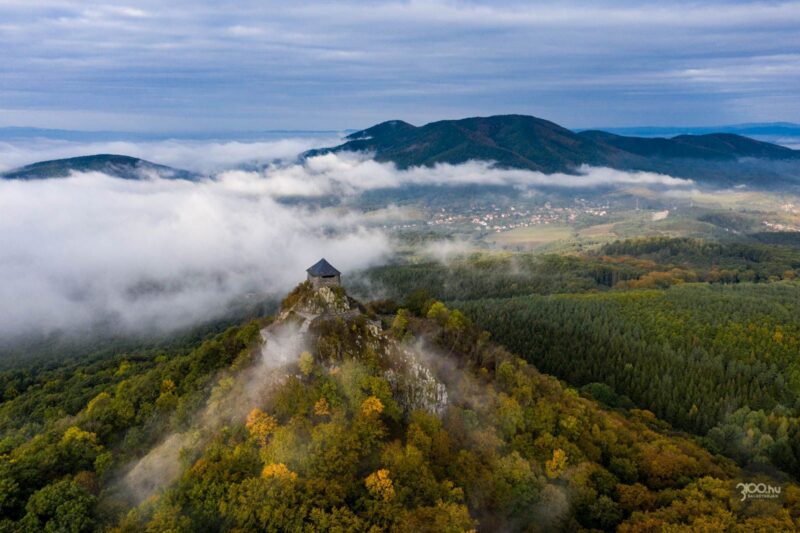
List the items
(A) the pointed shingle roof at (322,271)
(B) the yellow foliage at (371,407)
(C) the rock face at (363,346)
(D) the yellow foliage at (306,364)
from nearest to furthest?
(B) the yellow foliage at (371,407) → (D) the yellow foliage at (306,364) → (C) the rock face at (363,346) → (A) the pointed shingle roof at (322,271)

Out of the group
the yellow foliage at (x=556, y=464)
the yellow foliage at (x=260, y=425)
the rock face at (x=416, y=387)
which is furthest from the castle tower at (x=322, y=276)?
the yellow foliage at (x=556, y=464)

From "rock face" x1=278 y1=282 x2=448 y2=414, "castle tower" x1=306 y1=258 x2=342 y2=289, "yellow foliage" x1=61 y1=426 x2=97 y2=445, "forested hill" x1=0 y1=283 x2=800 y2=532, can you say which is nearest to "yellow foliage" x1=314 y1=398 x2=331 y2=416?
"forested hill" x1=0 y1=283 x2=800 y2=532

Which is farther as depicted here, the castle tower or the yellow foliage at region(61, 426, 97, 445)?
the castle tower

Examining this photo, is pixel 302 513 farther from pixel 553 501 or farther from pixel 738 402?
pixel 738 402

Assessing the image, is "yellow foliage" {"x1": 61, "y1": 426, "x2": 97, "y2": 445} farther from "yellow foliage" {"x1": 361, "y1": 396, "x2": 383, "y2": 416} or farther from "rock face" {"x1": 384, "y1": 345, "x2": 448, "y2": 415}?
"rock face" {"x1": 384, "y1": 345, "x2": 448, "y2": 415}

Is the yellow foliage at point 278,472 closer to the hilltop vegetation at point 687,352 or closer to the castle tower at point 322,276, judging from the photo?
the castle tower at point 322,276

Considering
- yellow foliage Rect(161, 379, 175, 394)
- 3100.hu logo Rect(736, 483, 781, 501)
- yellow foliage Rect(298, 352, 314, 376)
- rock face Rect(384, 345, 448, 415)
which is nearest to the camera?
3100.hu logo Rect(736, 483, 781, 501)
